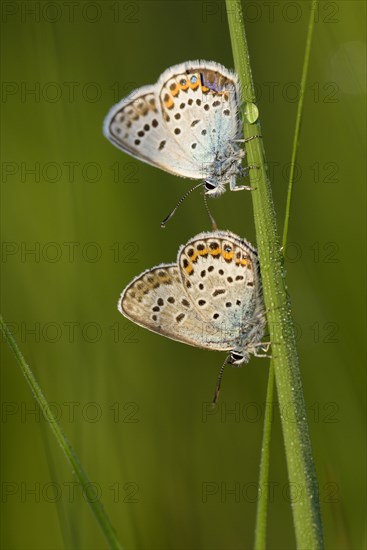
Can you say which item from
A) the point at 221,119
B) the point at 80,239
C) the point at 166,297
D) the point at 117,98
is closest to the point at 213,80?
the point at 221,119

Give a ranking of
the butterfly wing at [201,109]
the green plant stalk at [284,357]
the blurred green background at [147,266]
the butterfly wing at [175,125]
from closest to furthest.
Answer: the green plant stalk at [284,357]
the butterfly wing at [201,109]
the butterfly wing at [175,125]
the blurred green background at [147,266]

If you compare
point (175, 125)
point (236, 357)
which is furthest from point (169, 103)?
point (236, 357)

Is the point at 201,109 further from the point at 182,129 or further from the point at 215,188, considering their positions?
the point at 215,188

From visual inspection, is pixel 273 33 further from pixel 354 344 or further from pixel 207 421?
pixel 207 421

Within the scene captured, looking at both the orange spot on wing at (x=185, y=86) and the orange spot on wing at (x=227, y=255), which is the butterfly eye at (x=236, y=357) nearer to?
the orange spot on wing at (x=227, y=255)

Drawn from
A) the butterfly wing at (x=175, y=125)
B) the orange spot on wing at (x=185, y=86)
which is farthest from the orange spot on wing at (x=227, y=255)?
the orange spot on wing at (x=185, y=86)
